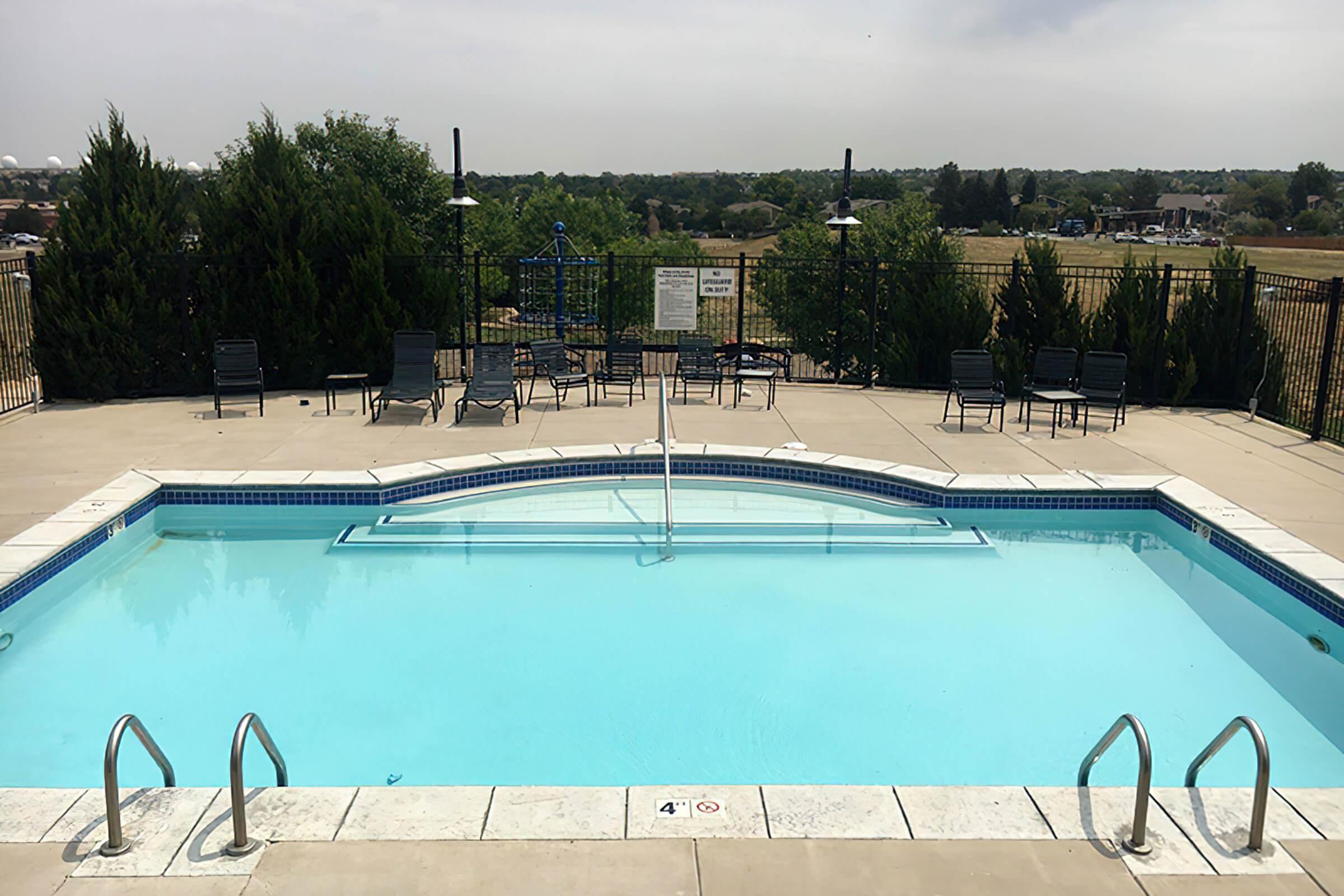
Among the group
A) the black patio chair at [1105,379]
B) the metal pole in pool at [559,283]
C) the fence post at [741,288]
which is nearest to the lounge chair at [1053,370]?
the black patio chair at [1105,379]

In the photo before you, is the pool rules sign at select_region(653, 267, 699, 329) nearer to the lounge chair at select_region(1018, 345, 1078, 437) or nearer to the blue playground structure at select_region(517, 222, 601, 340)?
the blue playground structure at select_region(517, 222, 601, 340)

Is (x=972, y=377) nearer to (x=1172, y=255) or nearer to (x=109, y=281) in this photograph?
(x=109, y=281)

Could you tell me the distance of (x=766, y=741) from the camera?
5.64m

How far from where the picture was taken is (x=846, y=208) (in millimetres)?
14898

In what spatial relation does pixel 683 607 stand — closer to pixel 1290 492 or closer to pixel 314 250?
pixel 1290 492

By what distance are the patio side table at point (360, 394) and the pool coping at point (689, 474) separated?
267 cm

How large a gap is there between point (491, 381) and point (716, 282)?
362cm

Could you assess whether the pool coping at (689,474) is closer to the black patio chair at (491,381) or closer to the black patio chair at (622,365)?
the black patio chair at (491,381)

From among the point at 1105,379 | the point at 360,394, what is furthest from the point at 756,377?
the point at 360,394

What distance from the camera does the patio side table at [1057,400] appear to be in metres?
11.7

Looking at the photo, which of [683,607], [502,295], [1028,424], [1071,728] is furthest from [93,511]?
[502,295]

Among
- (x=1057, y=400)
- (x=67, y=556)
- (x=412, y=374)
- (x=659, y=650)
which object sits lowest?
(x=659, y=650)

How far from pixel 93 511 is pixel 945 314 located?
1035 cm

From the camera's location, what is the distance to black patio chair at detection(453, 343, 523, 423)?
477 inches
